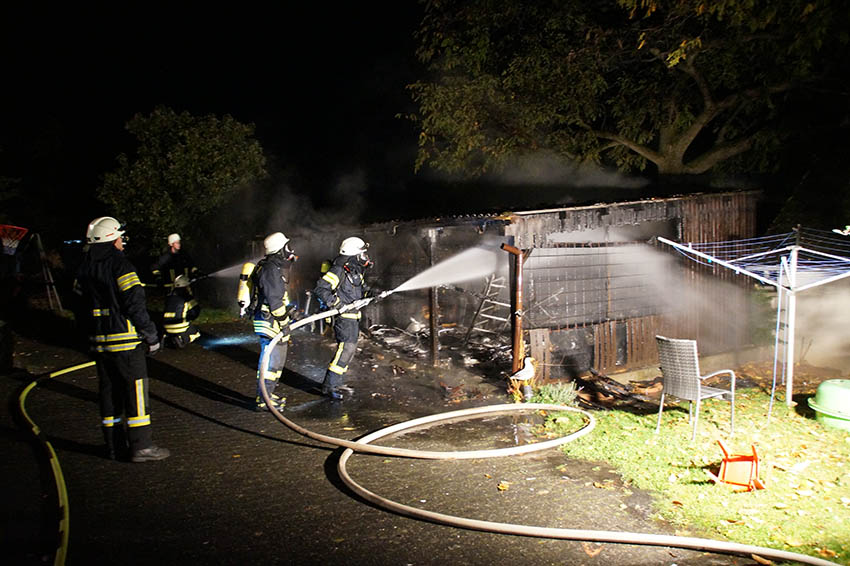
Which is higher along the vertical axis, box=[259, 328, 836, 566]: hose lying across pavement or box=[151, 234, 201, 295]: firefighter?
box=[151, 234, 201, 295]: firefighter

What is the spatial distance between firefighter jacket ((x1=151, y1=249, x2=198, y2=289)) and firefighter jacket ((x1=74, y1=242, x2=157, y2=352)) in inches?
198

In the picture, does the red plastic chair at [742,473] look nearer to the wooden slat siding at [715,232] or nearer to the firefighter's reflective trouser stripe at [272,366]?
the firefighter's reflective trouser stripe at [272,366]

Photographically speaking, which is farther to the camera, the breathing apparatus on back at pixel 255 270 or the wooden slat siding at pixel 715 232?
the wooden slat siding at pixel 715 232

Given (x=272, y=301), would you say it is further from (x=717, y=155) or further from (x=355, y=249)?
(x=717, y=155)

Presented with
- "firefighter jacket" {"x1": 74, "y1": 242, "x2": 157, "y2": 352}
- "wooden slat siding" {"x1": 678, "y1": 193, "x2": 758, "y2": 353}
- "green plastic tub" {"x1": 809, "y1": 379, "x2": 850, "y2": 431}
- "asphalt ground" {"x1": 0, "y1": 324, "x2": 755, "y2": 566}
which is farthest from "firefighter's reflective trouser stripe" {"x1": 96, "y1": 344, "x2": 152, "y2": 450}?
"wooden slat siding" {"x1": 678, "y1": 193, "x2": 758, "y2": 353}

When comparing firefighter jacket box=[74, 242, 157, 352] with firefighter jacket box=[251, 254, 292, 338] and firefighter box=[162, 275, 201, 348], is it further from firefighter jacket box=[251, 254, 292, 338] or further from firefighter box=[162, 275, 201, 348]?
firefighter box=[162, 275, 201, 348]

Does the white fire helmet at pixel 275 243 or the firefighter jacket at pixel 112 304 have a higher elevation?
the white fire helmet at pixel 275 243

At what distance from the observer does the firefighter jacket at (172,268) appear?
10.6 metres

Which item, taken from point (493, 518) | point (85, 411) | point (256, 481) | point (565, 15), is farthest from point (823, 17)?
point (85, 411)

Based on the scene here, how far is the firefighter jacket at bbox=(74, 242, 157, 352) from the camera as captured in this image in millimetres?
5582

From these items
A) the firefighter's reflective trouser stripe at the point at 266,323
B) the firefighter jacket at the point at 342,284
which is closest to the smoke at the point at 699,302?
the firefighter jacket at the point at 342,284

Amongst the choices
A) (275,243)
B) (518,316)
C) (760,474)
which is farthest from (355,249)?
(760,474)

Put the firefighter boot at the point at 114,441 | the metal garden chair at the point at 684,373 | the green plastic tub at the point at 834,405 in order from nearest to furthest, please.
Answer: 1. the firefighter boot at the point at 114,441
2. the metal garden chair at the point at 684,373
3. the green plastic tub at the point at 834,405

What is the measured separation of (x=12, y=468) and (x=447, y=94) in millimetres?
12191
